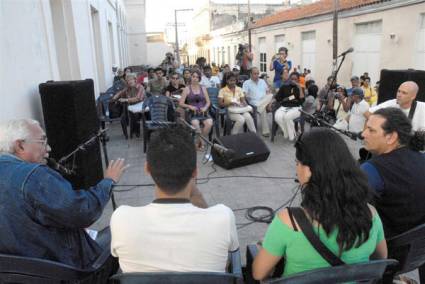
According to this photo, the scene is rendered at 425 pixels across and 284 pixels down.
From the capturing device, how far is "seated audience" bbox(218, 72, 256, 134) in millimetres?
6816

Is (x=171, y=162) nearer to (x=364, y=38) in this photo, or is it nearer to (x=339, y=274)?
(x=339, y=274)

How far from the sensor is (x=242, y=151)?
5430 mm

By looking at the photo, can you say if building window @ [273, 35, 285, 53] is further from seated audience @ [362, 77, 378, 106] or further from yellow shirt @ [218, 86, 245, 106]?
yellow shirt @ [218, 86, 245, 106]

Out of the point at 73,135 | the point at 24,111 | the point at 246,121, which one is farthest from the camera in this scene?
the point at 246,121

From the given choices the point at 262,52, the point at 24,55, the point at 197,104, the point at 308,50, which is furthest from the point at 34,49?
the point at 262,52

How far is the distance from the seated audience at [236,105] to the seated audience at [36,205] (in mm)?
4924

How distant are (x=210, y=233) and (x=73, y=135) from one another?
2883 mm

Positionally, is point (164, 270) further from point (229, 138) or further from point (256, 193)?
point (229, 138)

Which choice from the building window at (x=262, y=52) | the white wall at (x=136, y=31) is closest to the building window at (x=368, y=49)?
the building window at (x=262, y=52)

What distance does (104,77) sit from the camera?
31.5ft

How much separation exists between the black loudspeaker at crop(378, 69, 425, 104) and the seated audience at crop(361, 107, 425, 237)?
3.60 m

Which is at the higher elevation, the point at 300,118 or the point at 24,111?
the point at 24,111

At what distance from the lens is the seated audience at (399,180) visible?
204 cm

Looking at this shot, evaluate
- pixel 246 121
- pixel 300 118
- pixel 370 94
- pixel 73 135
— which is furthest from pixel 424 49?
pixel 73 135
